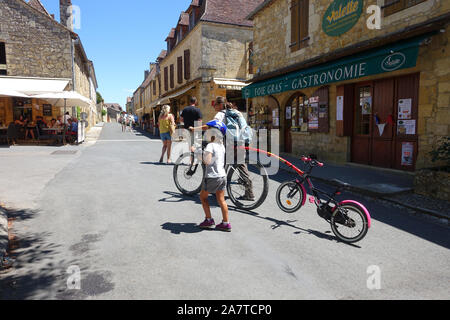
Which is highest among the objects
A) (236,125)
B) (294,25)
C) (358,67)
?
(294,25)

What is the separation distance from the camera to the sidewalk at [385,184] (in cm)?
506

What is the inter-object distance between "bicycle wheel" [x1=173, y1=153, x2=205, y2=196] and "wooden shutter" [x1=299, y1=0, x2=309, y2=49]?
6.97 meters

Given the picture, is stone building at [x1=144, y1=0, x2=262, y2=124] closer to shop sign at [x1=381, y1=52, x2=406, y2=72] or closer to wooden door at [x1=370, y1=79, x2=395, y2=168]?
wooden door at [x1=370, y1=79, x2=395, y2=168]

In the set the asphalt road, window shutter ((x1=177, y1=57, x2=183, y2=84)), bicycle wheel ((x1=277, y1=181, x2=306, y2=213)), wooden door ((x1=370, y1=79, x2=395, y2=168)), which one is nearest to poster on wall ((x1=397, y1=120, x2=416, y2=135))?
wooden door ((x1=370, y1=79, x2=395, y2=168))

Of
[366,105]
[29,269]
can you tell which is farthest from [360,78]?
[29,269]

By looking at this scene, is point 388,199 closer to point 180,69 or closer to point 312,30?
point 312,30

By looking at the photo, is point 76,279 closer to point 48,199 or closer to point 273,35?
point 48,199

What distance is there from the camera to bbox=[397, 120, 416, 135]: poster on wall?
285 inches

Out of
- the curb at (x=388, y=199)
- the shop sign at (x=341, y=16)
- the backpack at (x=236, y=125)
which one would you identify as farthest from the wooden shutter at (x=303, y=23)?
the backpack at (x=236, y=125)

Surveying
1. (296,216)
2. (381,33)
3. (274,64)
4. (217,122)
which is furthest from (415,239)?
(274,64)

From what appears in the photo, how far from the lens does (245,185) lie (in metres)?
5.15

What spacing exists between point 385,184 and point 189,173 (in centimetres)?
397

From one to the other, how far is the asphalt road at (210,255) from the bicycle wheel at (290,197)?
0.42 ft

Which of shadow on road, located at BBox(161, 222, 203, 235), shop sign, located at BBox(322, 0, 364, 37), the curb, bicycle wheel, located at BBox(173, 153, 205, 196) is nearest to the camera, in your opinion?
shadow on road, located at BBox(161, 222, 203, 235)
